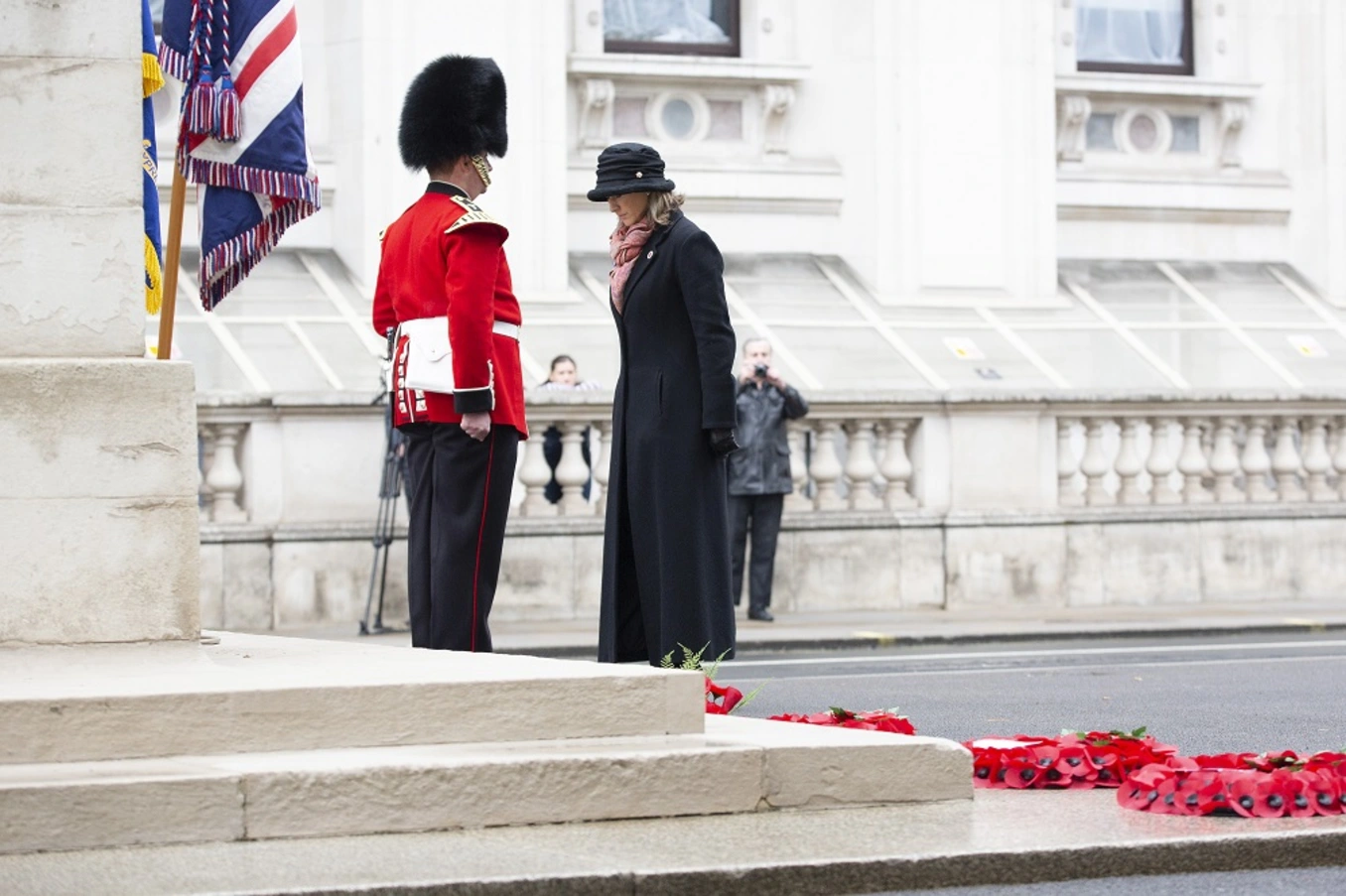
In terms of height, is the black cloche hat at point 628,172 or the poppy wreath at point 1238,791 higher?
the black cloche hat at point 628,172

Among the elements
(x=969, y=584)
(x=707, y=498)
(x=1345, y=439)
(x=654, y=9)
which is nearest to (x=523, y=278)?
(x=654, y=9)

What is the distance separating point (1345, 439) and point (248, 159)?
12220 mm

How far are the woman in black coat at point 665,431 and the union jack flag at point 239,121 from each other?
106 cm

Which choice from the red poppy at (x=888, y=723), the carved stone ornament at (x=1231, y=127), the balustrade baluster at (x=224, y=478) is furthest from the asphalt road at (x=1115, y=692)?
the carved stone ornament at (x=1231, y=127)

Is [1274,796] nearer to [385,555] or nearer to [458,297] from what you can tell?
[458,297]

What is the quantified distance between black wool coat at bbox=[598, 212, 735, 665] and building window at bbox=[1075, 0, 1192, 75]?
15.2 meters

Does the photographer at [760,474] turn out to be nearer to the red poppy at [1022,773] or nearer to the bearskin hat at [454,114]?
the bearskin hat at [454,114]

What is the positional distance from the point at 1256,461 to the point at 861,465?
306cm

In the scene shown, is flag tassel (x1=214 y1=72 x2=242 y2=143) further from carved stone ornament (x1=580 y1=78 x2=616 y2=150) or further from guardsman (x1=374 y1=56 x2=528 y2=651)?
carved stone ornament (x1=580 y1=78 x2=616 y2=150)

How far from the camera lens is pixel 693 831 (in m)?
5.91

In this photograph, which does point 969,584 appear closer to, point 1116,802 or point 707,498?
point 707,498

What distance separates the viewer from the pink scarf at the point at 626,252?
9.07 m

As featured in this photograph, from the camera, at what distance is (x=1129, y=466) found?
18422 millimetres

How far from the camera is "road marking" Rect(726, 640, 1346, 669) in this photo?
1361 centimetres
